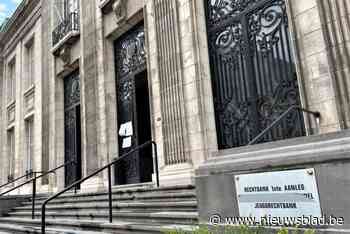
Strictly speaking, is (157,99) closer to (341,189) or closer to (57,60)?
(341,189)

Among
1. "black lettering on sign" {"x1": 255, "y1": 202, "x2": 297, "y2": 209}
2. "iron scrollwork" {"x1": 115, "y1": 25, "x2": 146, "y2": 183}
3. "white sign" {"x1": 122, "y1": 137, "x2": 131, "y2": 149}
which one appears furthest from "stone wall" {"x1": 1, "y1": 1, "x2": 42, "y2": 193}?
"black lettering on sign" {"x1": 255, "y1": 202, "x2": 297, "y2": 209}

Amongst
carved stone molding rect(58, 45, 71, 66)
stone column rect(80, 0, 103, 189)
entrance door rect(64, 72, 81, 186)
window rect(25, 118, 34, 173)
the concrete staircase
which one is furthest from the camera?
window rect(25, 118, 34, 173)

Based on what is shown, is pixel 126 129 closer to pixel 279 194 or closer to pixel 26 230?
pixel 26 230

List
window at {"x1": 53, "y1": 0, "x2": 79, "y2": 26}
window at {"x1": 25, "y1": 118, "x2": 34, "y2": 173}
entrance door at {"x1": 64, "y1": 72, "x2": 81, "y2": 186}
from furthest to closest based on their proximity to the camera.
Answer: window at {"x1": 25, "y1": 118, "x2": 34, "y2": 173}, window at {"x1": 53, "y1": 0, "x2": 79, "y2": 26}, entrance door at {"x1": 64, "y1": 72, "x2": 81, "y2": 186}

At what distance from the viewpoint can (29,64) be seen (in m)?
17.5

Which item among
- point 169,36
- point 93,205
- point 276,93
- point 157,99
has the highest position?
point 169,36

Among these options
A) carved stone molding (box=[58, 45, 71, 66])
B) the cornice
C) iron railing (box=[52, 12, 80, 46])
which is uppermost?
the cornice

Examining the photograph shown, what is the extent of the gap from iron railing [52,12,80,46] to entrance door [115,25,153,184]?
2671mm

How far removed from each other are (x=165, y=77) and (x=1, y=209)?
649 centimetres

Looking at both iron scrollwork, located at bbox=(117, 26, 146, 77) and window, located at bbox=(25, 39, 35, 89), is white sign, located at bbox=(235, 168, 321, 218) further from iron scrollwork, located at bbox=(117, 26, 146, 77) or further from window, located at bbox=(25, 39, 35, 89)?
window, located at bbox=(25, 39, 35, 89)

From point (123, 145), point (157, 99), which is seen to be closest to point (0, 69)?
point (123, 145)

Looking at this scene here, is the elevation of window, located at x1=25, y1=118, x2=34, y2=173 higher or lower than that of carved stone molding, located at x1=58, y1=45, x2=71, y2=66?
lower

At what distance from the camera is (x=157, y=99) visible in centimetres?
845

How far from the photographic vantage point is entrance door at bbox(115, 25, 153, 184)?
32.2 feet
